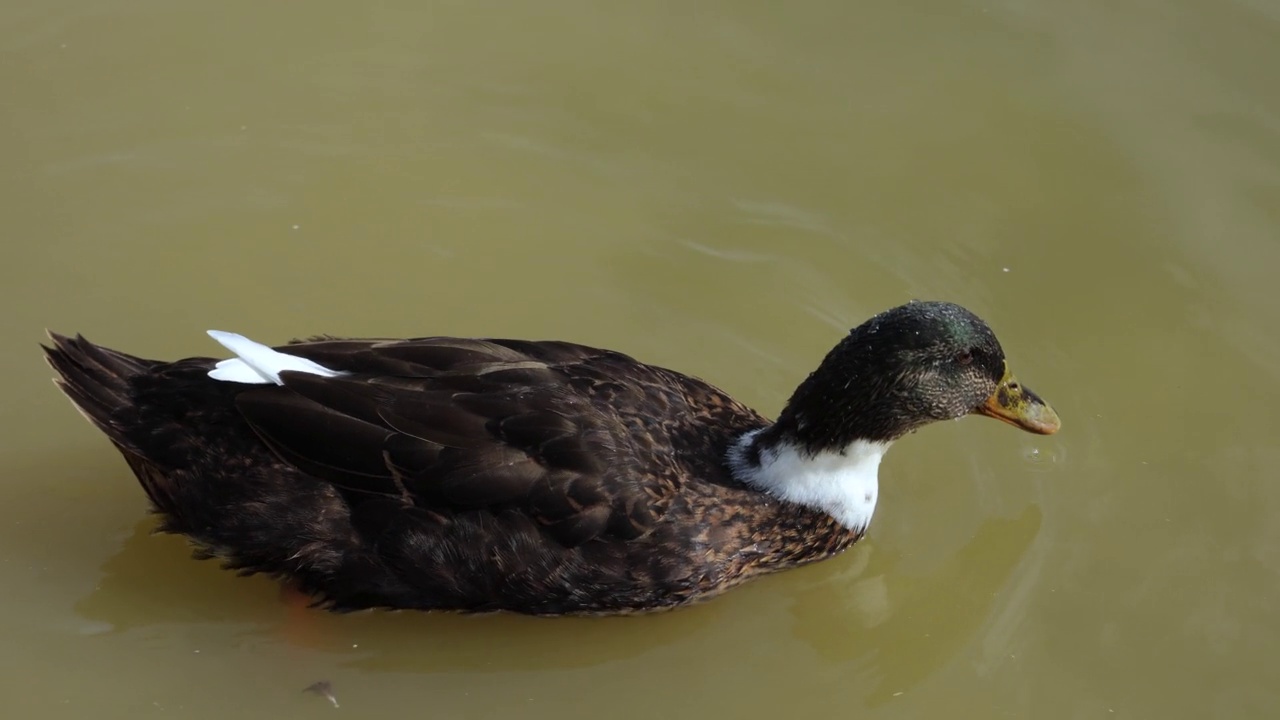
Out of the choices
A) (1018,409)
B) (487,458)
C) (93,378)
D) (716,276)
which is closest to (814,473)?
(1018,409)

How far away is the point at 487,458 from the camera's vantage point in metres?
4.95

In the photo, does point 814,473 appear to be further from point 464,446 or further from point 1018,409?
point 464,446

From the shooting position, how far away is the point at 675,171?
23.1ft

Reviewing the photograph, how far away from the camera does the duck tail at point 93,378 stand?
519cm

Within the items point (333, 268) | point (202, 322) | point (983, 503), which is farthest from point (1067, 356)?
point (202, 322)

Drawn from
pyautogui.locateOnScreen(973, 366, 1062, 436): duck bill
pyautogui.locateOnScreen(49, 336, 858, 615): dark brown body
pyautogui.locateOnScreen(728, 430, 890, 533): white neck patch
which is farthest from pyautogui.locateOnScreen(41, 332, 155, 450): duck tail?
pyautogui.locateOnScreen(973, 366, 1062, 436): duck bill

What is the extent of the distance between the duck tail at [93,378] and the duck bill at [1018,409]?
3176mm

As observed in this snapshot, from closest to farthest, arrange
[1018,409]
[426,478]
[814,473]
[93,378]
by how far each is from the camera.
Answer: [426,478], [93,378], [814,473], [1018,409]

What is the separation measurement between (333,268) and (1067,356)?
3.30m

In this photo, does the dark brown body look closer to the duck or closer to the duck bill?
the duck

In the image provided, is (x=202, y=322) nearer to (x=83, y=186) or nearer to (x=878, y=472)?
(x=83, y=186)

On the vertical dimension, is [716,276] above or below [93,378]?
above

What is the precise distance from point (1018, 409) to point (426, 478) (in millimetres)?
2292

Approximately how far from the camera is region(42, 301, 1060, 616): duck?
4977 millimetres
